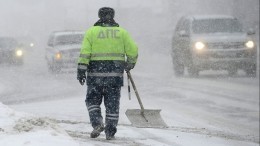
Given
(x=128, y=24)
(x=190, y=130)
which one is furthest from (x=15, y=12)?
(x=190, y=130)

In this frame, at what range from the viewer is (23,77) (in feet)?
71.1

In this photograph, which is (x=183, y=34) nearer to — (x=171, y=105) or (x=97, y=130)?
(x=171, y=105)

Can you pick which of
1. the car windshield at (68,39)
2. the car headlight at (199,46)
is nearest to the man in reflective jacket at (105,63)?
the car headlight at (199,46)

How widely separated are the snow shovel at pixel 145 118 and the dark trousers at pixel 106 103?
0.96 meters

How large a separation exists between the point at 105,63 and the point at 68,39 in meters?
16.2

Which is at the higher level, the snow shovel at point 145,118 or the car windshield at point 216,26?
the car windshield at point 216,26

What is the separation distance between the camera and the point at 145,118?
867cm

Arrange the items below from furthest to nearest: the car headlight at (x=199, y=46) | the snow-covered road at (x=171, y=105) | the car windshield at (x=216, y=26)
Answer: the car windshield at (x=216, y=26) < the car headlight at (x=199, y=46) < the snow-covered road at (x=171, y=105)

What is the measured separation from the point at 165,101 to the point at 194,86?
325cm

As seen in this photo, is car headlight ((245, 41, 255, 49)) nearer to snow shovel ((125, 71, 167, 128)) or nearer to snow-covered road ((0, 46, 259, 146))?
snow-covered road ((0, 46, 259, 146))

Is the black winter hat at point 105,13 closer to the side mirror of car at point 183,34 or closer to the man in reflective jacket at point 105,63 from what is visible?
the man in reflective jacket at point 105,63

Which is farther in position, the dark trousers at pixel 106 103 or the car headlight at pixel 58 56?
the car headlight at pixel 58 56

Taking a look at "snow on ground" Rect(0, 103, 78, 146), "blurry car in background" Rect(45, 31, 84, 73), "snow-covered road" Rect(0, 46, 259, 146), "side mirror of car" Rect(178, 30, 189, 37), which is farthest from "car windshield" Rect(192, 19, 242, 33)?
"snow on ground" Rect(0, 103, 78, 146)

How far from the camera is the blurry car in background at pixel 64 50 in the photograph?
22.1 m
